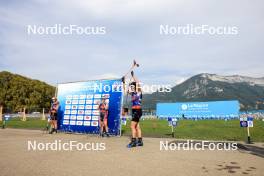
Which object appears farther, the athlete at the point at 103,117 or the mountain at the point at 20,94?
the mountain at the point at 20,94

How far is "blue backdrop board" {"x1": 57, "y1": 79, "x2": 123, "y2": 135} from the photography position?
14617 millimetres

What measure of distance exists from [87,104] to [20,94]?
56812 mm

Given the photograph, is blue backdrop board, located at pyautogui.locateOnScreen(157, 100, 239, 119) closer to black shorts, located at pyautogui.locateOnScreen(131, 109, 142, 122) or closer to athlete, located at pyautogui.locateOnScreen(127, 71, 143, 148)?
athlete, located at pyautogui.locateOnScreen(127, 71, 143, 148)

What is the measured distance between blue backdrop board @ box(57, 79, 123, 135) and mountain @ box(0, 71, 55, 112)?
51800 millimetres

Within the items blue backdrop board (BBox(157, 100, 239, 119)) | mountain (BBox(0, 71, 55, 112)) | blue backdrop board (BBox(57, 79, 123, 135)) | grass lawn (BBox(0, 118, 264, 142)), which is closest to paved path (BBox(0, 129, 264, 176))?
grass lawn (BBox(0, 118, 264, 142))

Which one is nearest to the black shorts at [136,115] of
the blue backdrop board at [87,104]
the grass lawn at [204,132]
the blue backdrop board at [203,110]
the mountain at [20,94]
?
the blue backdrop board at [87,104]

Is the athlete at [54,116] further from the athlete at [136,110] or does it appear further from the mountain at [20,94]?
the mountain at [20,94]

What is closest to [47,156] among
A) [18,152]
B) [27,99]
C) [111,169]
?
[18,152]

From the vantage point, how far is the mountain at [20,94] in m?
64.8

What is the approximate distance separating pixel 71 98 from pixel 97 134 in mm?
3765

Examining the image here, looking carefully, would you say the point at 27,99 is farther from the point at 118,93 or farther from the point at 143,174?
the point at 143,174

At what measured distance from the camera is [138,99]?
1034cm

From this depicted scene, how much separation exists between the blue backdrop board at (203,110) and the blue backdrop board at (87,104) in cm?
4133

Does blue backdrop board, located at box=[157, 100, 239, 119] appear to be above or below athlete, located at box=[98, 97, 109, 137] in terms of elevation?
above
